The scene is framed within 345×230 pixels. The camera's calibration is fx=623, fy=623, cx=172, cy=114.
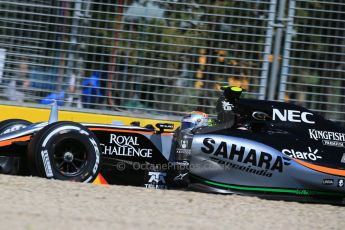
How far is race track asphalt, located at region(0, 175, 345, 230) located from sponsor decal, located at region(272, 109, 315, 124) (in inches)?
44.5

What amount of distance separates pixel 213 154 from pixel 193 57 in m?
3.33

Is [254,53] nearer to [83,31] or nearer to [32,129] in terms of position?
[83,31]

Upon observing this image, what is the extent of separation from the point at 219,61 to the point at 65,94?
2533 mm

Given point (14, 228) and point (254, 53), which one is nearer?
point (14, 228)

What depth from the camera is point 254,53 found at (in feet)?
32.9

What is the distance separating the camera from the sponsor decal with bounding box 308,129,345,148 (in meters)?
7.32

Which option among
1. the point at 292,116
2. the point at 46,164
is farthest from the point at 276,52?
the point at 46,164

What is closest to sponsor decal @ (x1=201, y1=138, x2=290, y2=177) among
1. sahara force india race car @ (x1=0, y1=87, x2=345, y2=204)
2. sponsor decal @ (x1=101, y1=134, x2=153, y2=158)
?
sahara force india race car @ (x1=0, y1=87, x2=345, y2=204)

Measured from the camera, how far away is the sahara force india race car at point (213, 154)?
696cm

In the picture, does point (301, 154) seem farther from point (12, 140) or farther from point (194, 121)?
point (12, 140)

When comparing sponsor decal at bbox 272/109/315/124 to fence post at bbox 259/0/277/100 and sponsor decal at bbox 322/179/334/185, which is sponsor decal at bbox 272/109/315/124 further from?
fence post at bbox 259/0/277/100

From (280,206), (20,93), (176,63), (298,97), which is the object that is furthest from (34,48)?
(280,206)

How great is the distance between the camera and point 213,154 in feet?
23.0

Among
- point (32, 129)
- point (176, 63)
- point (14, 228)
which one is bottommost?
point (14, 228)
